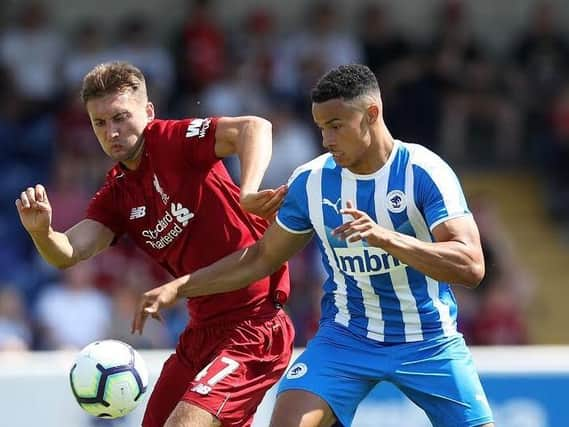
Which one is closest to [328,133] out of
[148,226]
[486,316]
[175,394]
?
[148,226]

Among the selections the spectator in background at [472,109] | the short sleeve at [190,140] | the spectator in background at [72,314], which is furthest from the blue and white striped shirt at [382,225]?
the spectator in background at [472,109]

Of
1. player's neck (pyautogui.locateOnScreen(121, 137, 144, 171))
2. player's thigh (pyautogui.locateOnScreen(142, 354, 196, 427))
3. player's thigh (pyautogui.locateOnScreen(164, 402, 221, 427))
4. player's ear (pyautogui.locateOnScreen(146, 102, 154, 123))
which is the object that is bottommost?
player's thigh (pyautogui.locateOnScreen(142, 354, 196, 427))

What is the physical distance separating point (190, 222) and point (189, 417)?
978 millimetres

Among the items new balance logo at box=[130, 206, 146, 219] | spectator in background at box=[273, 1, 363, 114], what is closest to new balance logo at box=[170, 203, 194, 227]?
new balance logo at box=[130, 206, 146, 219]

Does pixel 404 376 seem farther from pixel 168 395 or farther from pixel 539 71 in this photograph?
A: pixel 539 71

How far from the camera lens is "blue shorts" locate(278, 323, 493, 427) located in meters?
5.80

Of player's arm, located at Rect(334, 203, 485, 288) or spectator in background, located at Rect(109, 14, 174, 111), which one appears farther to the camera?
spectator in background, located at Rect(109, 14, 174, 111)

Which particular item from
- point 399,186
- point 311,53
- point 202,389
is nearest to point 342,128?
point 399,186

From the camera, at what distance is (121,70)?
20.5ft

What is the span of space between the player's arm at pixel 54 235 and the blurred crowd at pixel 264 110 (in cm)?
390

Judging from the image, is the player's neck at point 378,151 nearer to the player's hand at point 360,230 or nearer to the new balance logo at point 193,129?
the player's hand at point 360,230

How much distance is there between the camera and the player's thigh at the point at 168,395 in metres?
6.33

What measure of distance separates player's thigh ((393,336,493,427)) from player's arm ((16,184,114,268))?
1.64 metres

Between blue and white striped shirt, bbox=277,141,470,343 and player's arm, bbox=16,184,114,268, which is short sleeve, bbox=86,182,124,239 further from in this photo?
blue and white striped shirt, bbox=277,141,470,343
